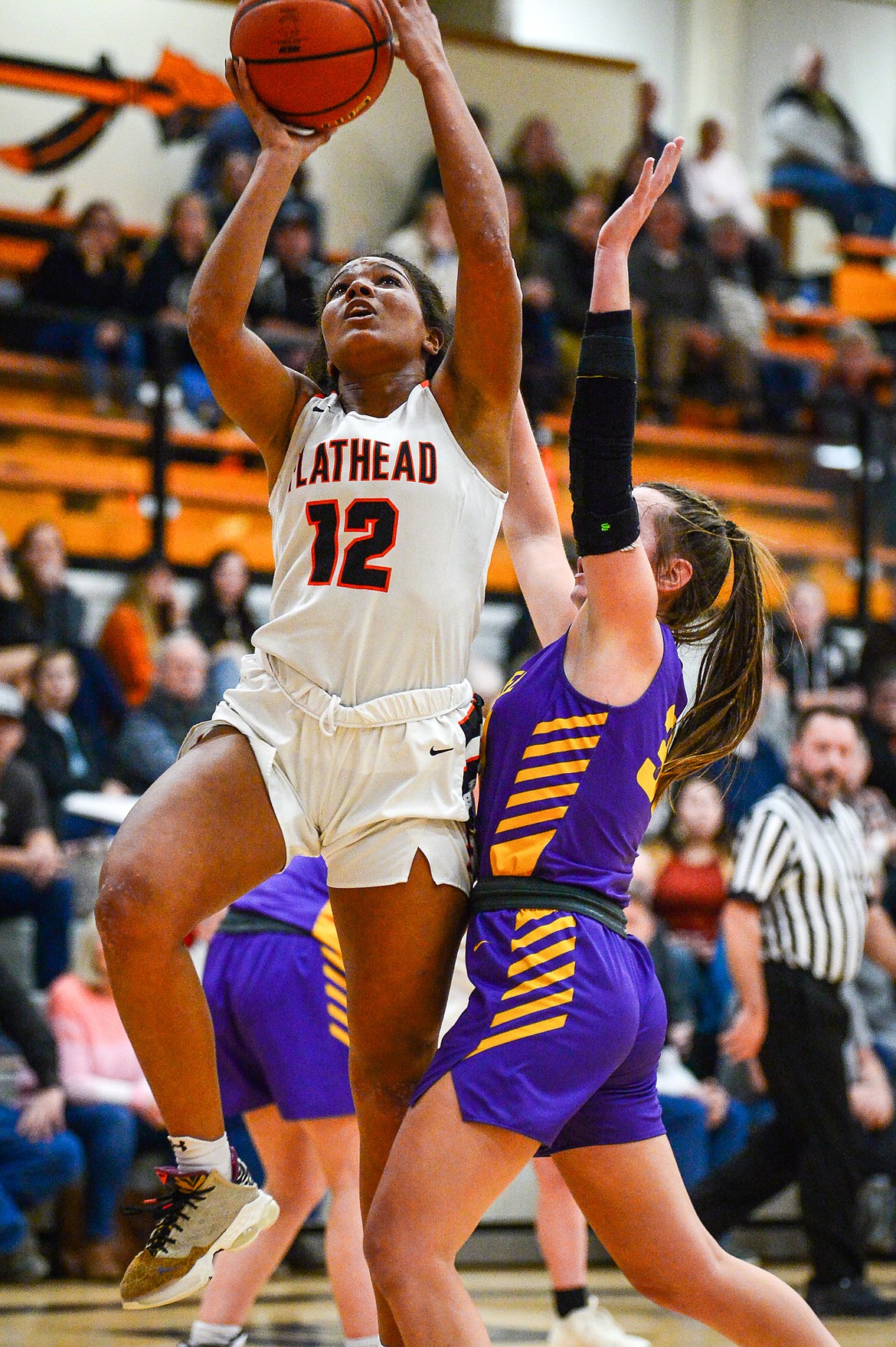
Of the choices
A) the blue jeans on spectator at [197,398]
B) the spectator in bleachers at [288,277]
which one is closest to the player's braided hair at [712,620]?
the blue jeans on spectator at [197,398]

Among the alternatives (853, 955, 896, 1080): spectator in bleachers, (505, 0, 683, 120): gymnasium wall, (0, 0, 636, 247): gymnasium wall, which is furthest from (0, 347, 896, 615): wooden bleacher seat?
(505, 0, 683, 120): gymnasium wall

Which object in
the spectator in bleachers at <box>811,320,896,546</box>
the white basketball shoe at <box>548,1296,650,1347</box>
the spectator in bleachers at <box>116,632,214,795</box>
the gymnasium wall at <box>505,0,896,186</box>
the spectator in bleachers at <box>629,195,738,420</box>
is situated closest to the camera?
the white basketball shoe at <box>548,1296,650,1347</box>

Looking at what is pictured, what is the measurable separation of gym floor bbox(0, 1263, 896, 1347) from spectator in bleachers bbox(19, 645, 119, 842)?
212cm

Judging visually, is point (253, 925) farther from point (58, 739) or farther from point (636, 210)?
point (58, 739)

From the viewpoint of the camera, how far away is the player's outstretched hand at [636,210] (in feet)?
10.6

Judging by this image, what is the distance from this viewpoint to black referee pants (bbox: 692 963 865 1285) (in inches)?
261

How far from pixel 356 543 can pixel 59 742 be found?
476 cm

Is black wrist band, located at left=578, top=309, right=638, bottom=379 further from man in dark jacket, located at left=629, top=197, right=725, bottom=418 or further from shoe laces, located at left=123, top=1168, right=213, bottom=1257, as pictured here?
man in dark jacket, located at left=629, top=197, right=725, bottom=418

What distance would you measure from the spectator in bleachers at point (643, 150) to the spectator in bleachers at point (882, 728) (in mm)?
4413

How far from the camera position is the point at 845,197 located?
15039 millimetres

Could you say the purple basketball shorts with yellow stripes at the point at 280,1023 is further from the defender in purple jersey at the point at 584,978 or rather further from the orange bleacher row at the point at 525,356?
the orange bleacher row at the point at 525,356

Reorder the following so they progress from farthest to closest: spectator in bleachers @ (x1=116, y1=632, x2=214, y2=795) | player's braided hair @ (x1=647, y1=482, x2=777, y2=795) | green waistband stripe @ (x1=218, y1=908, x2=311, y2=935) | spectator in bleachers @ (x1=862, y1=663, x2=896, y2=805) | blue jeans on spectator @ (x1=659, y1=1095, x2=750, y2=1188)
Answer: spectator in bleachers @ (x1=862, y1=663, x2=896, y2=805)
spectator in bleachers @ (x1=116, y1=632, x2=214, y2=795)
blue jeans on spectator @ (x1=659, y1=1095, x2=750, y2=1188)
green waistband stripe @ (x1=218, y1=908, x2=311, y2=935)
player's braided hair @ (x1=647, y1=482, x2=777, y2=795)

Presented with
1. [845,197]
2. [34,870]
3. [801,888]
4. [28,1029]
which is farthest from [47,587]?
[845,197]

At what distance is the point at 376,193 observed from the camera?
13.4 meters
